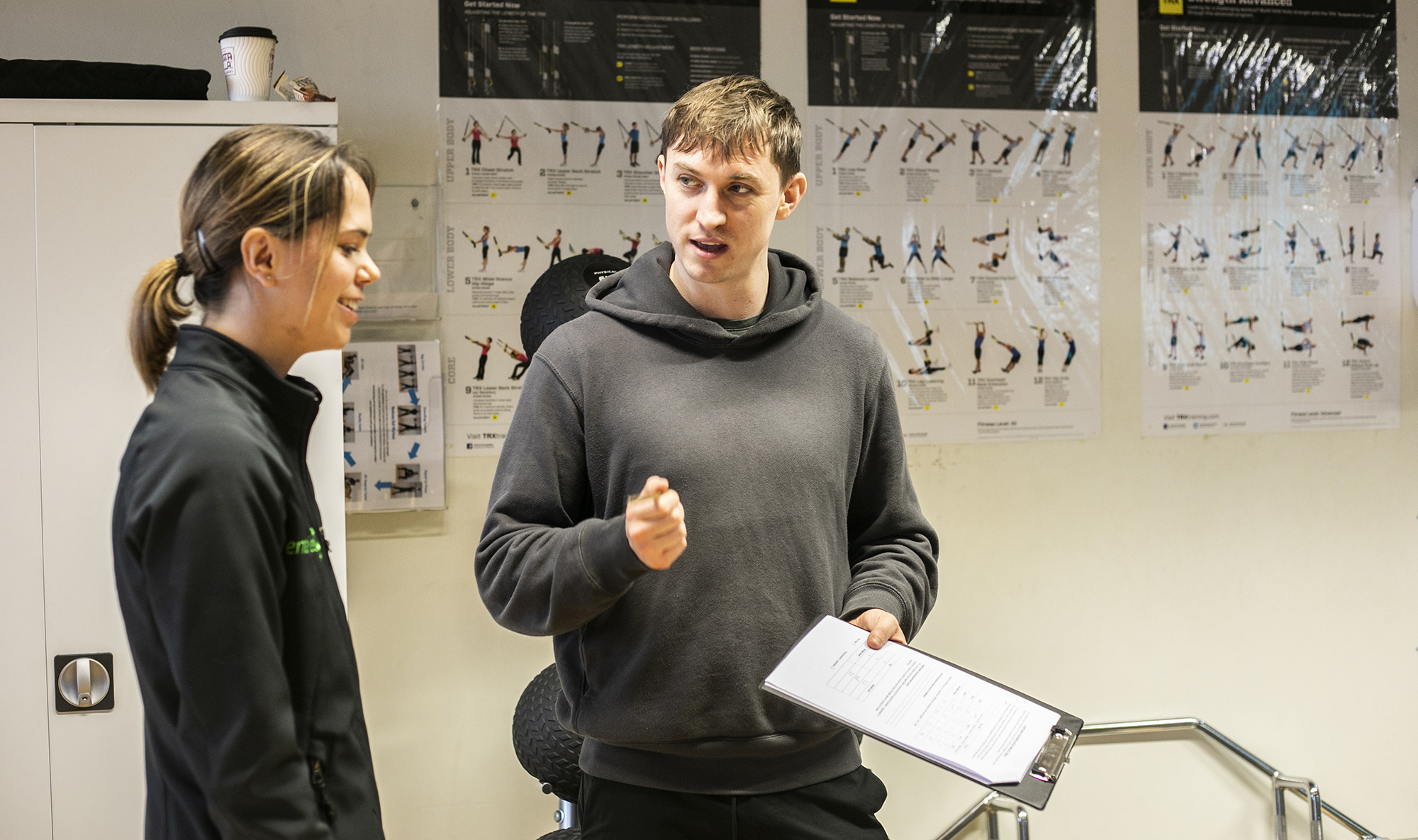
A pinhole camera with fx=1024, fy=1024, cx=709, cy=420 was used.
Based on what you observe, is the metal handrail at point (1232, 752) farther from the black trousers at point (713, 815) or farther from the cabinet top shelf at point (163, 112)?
the cabinet top shelf at point (163, 112)

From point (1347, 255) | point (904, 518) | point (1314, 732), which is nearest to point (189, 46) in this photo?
point (904, 518)

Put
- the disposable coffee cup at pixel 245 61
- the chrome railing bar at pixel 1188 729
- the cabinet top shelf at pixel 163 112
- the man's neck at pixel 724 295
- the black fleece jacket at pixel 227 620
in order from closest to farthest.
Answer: the black fleece jacket at pixel 227 620
the man's neck at pixel 724 295
the cabinet top shelf at pixel 163 112
the disposable coffee cup at pixel 245 61
the chrome railing bar at pixel 1188 729

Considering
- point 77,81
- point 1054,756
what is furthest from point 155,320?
point 77,81

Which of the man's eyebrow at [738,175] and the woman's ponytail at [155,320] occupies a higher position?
the man's eyebrow at [738,175]

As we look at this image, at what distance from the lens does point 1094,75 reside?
106 inches

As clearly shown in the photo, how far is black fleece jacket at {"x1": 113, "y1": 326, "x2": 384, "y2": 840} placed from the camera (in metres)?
0.84

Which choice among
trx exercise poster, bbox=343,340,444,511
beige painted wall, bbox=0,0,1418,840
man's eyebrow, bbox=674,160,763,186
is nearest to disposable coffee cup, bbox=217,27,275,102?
beige painted wall, bbox=0,0,1418,840

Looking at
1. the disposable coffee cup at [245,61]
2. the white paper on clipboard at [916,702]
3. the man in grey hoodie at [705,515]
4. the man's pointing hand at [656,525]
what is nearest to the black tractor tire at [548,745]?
the man in grey hoodie at [705,515]

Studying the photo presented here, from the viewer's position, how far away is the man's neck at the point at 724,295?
142cm

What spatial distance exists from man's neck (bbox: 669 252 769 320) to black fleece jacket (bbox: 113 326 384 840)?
63 cm

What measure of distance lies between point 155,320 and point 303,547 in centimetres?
26

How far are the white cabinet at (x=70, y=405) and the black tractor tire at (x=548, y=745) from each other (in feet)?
2.36

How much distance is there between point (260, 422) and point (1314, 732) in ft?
9.72

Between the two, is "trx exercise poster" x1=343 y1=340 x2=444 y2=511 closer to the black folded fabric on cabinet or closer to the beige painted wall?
the beige painted wall
